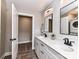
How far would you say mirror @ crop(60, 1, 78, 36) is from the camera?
162 cm

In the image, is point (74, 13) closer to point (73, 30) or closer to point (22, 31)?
point (73, 30)

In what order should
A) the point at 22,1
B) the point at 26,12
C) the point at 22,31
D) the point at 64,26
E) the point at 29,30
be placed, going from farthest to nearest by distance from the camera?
the point at 29,30, the point at 22,31, the point at 26,12, the point at 22,1, the point at 64,26

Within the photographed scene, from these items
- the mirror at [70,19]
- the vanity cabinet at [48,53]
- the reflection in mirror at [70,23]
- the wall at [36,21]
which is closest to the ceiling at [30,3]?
the wall at [36,21]

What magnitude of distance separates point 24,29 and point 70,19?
4.46 m

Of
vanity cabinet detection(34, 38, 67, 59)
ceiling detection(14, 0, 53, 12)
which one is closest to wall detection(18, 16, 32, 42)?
ceiling detection(14, 0, 53, 12)

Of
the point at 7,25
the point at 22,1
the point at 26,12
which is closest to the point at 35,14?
the point at 26,12

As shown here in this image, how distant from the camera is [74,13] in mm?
1662

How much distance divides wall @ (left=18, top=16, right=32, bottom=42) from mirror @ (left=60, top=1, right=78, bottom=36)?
13.2 feet

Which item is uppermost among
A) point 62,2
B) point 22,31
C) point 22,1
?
point 22,1

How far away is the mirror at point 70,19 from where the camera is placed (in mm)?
1616

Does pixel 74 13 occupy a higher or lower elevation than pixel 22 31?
higher

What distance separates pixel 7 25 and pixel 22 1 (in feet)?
4.47

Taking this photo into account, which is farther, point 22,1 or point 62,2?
point 22,1

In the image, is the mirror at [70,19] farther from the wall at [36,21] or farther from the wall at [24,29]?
the wall at [24,29]
